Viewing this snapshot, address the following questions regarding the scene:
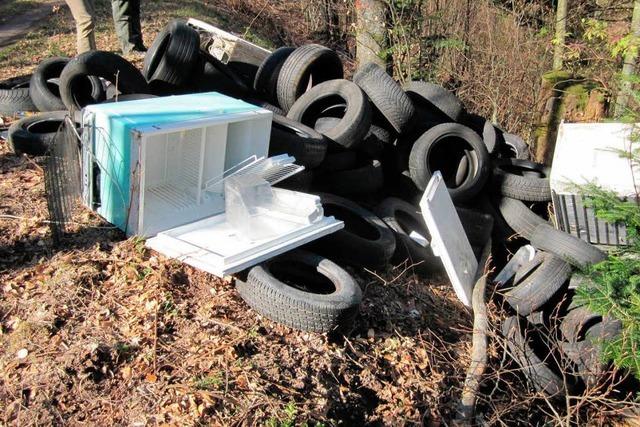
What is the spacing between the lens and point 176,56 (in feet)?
20.5

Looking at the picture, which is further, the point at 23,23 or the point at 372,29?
the point at 23,23

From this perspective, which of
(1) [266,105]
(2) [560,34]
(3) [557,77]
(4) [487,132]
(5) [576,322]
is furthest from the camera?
(2) [560,34]

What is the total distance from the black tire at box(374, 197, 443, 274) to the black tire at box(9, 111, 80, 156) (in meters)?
3.02

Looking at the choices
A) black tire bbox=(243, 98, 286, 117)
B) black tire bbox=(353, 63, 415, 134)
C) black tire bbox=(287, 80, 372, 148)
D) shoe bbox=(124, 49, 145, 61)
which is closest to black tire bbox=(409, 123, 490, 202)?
black tire bbox=(353, 63, 415, 134)

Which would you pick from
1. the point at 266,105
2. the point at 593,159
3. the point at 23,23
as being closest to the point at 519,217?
the point at 593,159

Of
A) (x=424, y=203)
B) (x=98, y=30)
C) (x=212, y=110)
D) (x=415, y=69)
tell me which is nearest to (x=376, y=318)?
(x=424, y=203)

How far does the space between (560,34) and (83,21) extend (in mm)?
7141

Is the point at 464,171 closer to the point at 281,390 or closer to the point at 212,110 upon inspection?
the point at 212,110

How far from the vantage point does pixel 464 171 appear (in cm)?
688

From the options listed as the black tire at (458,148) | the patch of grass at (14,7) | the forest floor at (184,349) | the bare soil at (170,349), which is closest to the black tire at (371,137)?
the black tire at (458,148)

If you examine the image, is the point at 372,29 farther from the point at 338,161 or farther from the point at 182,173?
the point at 182,173

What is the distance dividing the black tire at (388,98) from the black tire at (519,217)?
1.40 m

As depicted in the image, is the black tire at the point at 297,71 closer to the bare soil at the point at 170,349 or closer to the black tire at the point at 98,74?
the black tire at the point at 98,74

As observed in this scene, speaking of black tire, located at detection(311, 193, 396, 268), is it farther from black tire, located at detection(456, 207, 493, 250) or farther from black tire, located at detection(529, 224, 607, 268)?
black tire, located at detection(529, 224, 607, 268)
